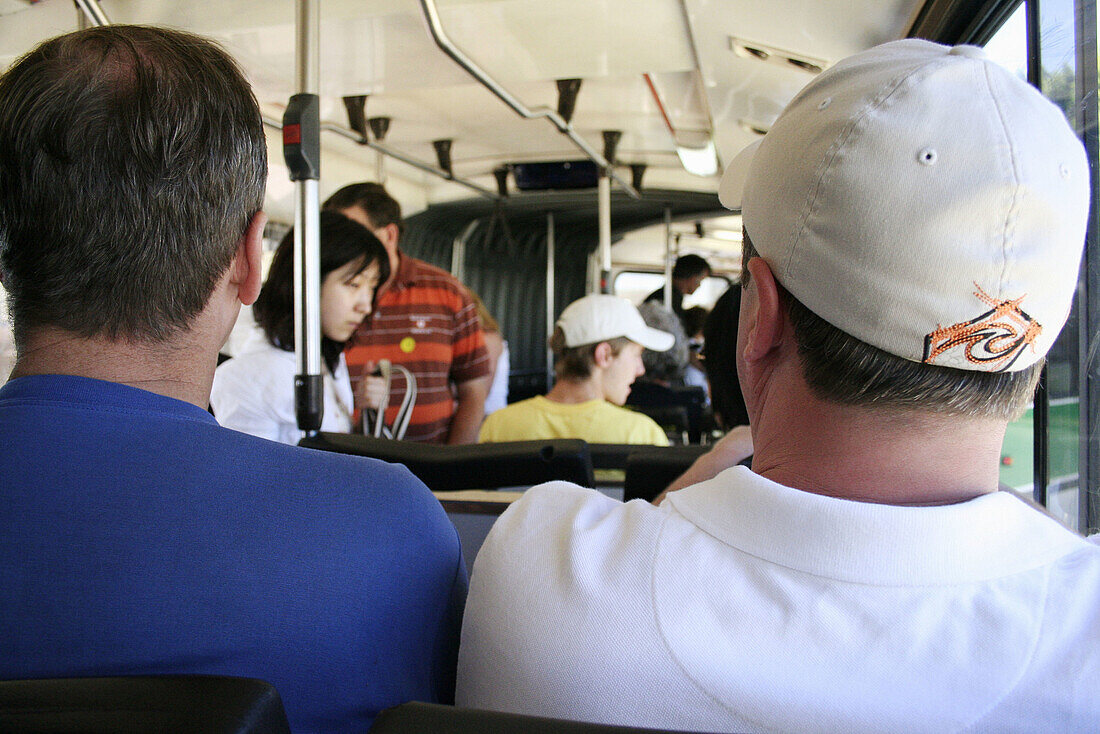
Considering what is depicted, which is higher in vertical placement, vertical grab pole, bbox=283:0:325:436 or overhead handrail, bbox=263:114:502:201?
overhead handrail, bbox=263:114:502:201

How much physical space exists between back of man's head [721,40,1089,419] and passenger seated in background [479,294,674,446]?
1.65 metres

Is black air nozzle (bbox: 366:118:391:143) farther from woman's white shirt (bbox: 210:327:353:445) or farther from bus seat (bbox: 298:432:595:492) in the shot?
bus seat (bbox: 298:432:595:492)

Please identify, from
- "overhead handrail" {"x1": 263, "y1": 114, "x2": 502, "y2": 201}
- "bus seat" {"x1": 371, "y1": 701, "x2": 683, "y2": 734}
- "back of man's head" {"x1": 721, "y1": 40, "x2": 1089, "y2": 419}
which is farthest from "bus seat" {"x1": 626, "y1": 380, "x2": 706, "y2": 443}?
"bus seat" {"x1": 371, "y1": 701, "x2": 683, "y2": 734}

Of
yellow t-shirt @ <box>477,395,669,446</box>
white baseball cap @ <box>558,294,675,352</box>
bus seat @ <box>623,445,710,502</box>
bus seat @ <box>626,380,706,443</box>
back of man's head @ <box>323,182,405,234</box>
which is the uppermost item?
back of man's head @ <box>323,182,405,234</box>

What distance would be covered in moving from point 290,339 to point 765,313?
1.65 metres

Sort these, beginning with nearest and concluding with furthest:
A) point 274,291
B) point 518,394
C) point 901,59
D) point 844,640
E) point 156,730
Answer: point 156,730, point 844,640, point 901,59, point 274,291, point 518,394

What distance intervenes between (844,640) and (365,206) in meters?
2.72

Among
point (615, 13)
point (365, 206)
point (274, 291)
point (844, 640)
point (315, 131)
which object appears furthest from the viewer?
point (365, 206)

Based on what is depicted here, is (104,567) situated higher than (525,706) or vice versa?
(104,567)

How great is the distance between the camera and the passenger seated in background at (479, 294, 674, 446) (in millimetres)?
2596

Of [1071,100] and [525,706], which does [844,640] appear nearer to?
[525,706]

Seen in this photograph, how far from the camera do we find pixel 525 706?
714 mm

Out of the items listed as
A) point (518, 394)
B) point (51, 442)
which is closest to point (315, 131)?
point (51, 442)

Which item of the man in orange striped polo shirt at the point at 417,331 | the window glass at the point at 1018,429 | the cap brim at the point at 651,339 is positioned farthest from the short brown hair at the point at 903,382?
the man in orange striped polo shirt at the point at 417,331
